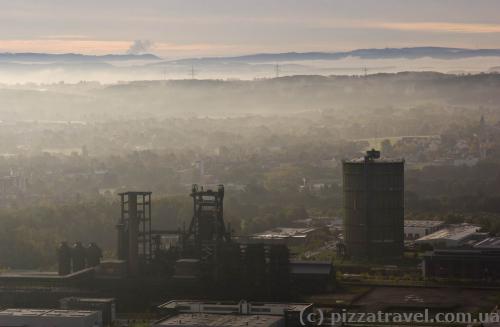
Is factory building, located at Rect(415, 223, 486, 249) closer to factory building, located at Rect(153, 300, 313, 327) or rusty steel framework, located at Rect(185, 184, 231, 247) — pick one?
rusty steel framework, located at Rect(185, 184, 231, 247)

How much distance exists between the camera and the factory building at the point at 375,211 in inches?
1283

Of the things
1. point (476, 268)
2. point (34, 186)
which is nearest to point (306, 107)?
point (34, 186)

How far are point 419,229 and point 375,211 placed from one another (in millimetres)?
4406

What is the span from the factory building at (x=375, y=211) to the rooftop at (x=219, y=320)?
35.5 feet

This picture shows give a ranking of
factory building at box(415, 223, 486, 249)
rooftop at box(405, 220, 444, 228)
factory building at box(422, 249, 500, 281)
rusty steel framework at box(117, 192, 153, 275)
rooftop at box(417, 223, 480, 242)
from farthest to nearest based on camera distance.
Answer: rooftop at box(405, 220, 444, 228), rooftop at box(417, 223, 480, 242), factory building at box(415, 223, 486, 249), factory building at box(422, 249, 500, 281), rusty steel framework at box(117, 192, 153, 275)

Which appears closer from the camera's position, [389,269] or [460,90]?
[389,269]

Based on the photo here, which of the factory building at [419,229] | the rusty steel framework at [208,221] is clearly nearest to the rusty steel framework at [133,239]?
the rusty steel framework at [208,221]

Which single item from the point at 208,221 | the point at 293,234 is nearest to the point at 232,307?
the point at 208,221

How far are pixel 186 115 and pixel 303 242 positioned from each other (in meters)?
71.5

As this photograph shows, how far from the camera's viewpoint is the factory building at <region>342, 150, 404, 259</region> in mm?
32594

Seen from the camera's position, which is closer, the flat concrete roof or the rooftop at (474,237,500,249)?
the flat concrete roof

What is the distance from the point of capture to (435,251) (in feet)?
96.8

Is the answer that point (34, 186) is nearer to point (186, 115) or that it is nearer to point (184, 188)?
point (184, 188)

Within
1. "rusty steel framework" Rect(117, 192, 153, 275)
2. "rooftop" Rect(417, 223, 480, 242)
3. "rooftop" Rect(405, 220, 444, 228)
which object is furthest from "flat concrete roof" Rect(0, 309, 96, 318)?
"rooftop" Rect(405, 220, 444, 228)
